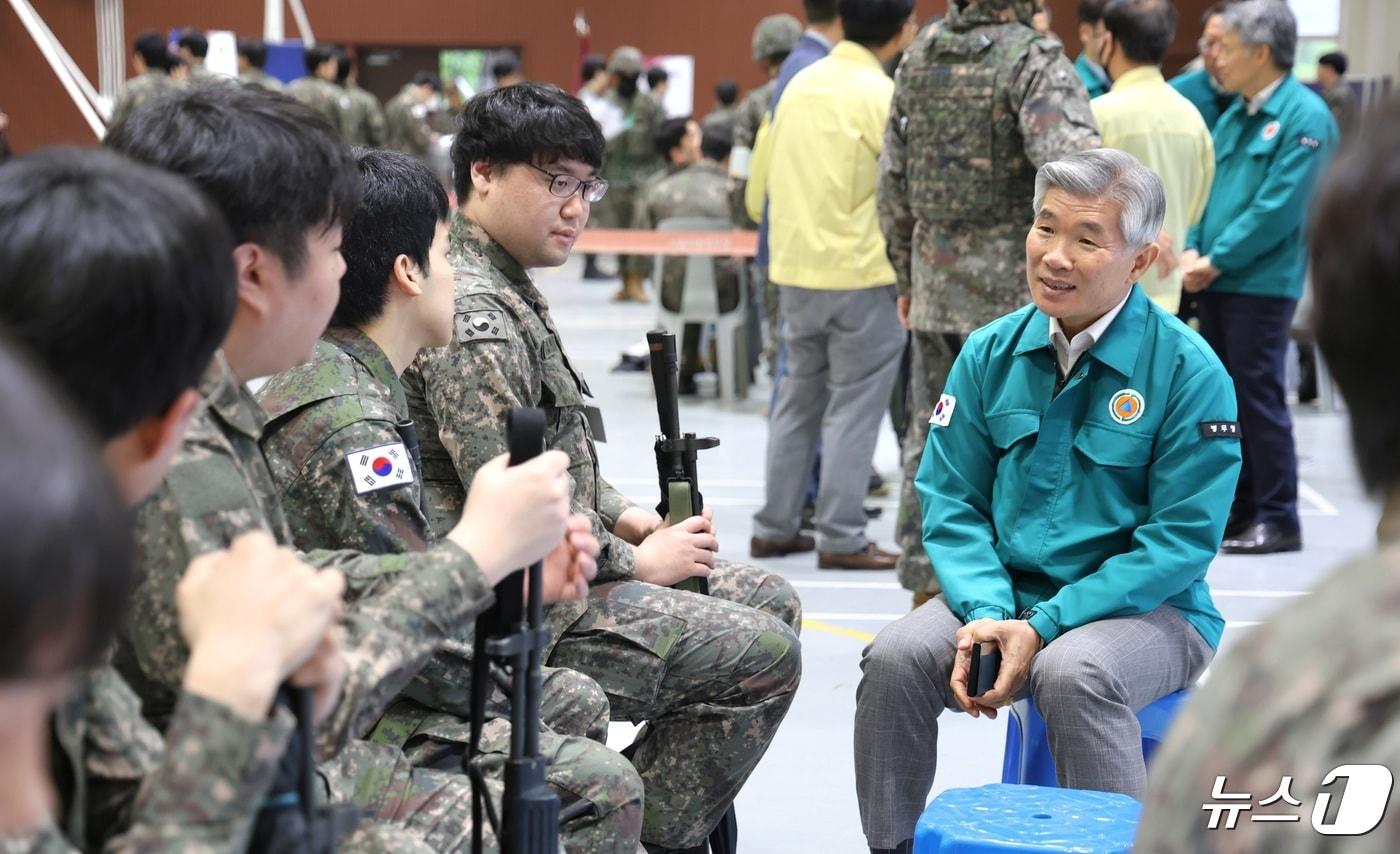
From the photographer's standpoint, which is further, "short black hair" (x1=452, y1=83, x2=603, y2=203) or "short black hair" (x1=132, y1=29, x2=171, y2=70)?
"short black hair" (x1=132, y1=29, x2=171, y2=70)

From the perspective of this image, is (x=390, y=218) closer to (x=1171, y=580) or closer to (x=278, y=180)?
(x=278, y=180)

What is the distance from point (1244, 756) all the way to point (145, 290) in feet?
2.81

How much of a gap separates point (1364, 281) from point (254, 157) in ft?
3.76

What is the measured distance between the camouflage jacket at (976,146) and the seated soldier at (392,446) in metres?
2.23

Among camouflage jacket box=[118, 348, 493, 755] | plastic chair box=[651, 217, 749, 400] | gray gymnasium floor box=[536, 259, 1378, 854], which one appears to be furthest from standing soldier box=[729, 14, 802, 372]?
camouflage jacket box=[118, 348, 493, 755]

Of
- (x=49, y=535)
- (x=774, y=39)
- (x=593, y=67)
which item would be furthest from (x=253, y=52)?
(x=49, y=535)

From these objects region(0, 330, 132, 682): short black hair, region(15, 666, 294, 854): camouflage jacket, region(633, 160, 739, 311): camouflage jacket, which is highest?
region(0, 330, 132, 682): short black hair

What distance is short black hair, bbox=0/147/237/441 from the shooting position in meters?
1.19

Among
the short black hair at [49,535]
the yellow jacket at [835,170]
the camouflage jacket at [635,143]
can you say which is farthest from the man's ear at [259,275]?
the camouflage jacket at [635,143]

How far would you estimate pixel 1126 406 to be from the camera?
2664 mm

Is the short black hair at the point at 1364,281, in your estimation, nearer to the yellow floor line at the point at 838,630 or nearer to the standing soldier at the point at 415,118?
the yellow floor line at the point at 838,630

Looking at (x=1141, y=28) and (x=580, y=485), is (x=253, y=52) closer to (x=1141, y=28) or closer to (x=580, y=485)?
(x=1141, y=28)

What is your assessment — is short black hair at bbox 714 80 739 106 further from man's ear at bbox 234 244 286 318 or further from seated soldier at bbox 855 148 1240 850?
man's ear at bbox 234 244 286 318

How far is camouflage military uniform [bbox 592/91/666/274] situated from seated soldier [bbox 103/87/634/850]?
11.8 meters
